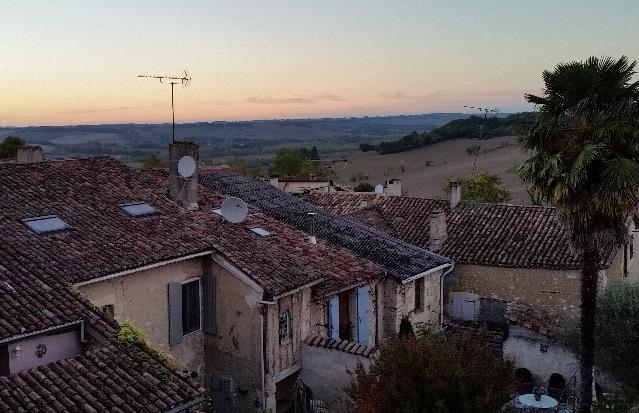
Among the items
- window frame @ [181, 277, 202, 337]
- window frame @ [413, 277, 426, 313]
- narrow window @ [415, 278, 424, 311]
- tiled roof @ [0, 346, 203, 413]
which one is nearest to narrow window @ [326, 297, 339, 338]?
window frame @ [181, 277, 202, 337]

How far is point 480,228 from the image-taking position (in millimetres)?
29906

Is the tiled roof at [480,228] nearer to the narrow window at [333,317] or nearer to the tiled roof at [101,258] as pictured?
the tiled roof at [101,258]

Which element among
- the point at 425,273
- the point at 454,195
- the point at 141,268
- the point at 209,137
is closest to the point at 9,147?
the point at 454,195

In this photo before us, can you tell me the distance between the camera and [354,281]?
1952cm

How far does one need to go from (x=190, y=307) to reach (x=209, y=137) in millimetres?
111752

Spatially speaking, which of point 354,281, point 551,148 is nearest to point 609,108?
point 551,148

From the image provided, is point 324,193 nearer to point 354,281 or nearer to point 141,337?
point 354,281

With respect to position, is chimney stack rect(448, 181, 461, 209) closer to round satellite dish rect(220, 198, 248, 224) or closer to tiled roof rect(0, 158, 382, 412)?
tiled roof rect(0, 158, 382, 412)

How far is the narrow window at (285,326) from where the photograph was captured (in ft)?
57.2

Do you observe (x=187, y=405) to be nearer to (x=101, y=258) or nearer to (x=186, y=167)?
(x=101, y=258)

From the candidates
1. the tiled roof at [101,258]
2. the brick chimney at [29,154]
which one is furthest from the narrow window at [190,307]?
the brick chimney at [29,154]

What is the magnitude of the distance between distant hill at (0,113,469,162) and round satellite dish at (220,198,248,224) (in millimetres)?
19553

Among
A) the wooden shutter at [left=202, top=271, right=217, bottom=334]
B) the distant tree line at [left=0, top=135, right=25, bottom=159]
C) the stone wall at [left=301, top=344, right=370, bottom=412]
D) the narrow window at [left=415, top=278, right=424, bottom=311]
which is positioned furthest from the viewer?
the distant tree line at [left=0, top=135, right=25, bottom=159]

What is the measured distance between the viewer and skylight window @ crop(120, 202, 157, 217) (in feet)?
59.9
